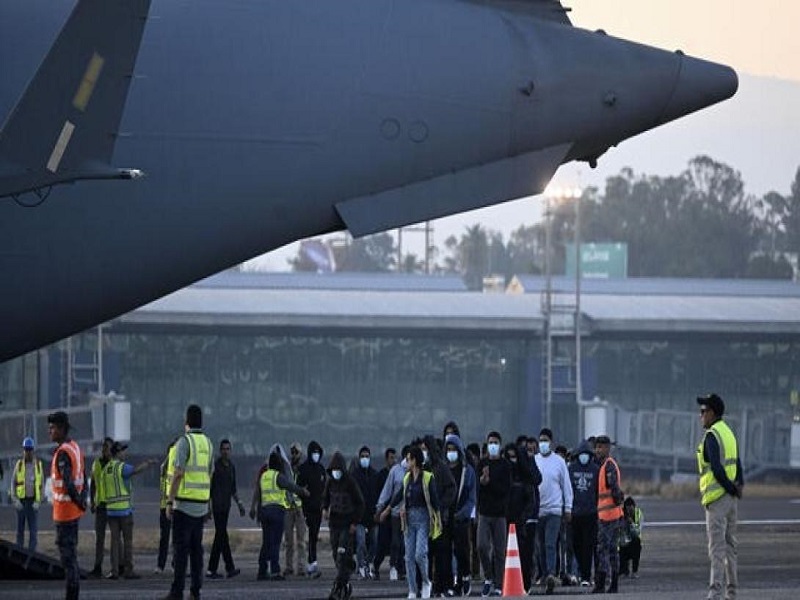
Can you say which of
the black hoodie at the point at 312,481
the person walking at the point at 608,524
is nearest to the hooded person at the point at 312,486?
the black hoodie at the point at 312,481

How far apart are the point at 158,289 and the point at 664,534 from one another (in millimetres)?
20670

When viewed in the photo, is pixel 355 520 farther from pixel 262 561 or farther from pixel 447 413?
pixel 447 413

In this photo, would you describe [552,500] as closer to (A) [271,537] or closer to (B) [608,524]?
(B) [608,524]

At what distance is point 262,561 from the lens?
2698 cm

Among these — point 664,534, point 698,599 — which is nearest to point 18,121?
point 698,599

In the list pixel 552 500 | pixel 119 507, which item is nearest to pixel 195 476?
pixel 552 500

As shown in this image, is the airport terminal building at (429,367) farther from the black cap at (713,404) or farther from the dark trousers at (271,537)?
the black cap at (713,404)

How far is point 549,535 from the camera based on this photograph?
25391mm

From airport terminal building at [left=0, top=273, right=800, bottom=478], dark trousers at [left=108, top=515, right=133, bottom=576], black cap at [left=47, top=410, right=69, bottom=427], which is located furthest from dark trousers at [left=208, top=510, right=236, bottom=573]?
airport terminal building at [left=0, top=273, right=800, bottom=478]

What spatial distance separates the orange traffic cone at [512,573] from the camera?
2242 centimetres

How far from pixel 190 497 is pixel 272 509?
8957mm

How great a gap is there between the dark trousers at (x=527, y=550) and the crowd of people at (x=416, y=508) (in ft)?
0.06

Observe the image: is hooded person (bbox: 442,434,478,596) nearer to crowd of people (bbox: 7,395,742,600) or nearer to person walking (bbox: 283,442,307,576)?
crowd of people (bbox: 7,395,742,600)

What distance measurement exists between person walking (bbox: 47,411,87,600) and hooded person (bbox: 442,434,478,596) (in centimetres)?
494
